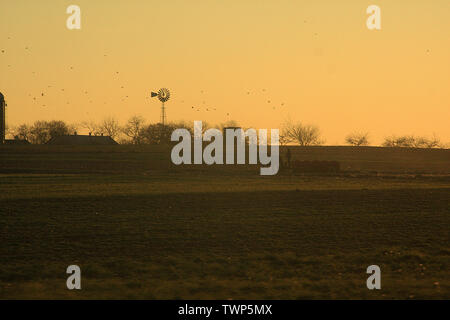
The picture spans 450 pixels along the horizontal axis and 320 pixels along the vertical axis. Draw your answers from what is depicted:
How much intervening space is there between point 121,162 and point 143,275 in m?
58.5

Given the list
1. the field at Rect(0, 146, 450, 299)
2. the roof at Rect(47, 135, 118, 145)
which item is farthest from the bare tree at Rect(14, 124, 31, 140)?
the field at Rect(0, 146, 450, 299)

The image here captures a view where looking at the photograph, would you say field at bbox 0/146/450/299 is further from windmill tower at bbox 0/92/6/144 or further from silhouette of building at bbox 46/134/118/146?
silhouette of building at bbox 46/134/118/146

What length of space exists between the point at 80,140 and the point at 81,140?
20 centimetres

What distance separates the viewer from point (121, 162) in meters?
69.8

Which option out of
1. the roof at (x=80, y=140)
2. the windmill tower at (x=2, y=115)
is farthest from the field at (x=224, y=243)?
the roof at (x=80, y=140)

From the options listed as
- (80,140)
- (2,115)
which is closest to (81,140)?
(80,140)

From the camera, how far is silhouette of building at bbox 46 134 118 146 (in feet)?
395

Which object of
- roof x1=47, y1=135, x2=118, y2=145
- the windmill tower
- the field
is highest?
the windmill tower

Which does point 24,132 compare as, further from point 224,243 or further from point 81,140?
point 224,243

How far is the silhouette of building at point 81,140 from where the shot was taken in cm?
12035

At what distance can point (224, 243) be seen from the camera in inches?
609
